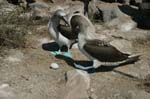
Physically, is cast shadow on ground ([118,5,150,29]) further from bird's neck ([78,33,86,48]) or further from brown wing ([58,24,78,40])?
bird's neck ([78,33,86,48])

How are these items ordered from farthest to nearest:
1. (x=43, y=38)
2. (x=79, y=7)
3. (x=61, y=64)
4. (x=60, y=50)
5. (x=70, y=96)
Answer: (x=79, y=7), (x=43, y=38), (x=60, y=50), (x=61, y=64), (x=70, y=96)

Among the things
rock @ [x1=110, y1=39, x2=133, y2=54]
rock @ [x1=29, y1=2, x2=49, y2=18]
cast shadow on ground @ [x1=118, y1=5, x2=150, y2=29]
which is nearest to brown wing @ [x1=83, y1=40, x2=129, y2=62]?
rock @ [x1=110, y1=39, x2=133, y2=54]

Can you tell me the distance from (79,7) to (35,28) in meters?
1.47

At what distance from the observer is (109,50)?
8.20 meters

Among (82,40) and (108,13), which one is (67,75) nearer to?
(82,40)

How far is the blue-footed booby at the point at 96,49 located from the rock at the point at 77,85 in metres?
0.39

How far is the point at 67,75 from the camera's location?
7.94 m

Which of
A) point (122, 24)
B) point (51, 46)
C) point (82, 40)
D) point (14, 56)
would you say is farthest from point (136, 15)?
point (14, 56)

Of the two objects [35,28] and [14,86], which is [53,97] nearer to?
[14,86]

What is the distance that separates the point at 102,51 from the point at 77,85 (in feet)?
3.01

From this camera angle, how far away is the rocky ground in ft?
24.8

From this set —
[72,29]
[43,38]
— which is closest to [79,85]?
[72,29]

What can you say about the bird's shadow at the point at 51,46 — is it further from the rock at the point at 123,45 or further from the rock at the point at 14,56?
the rock at the point at 123,45

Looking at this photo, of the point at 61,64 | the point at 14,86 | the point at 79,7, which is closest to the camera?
the point at 14,86
